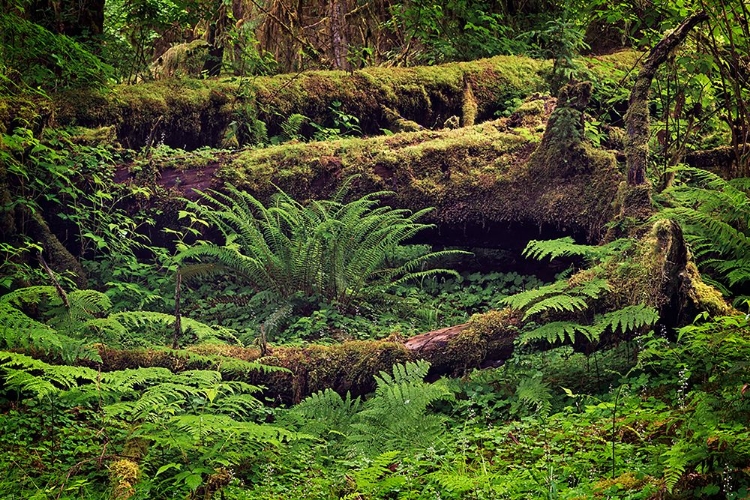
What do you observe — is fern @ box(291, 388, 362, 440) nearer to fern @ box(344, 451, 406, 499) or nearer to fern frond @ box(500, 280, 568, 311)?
fern @ box(344, 451, 406, 499)

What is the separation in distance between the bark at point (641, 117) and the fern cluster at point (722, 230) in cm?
39

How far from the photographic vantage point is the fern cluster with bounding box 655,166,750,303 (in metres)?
5.36

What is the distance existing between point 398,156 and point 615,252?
321 cm

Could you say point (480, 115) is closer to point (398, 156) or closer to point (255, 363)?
point (398, 156)

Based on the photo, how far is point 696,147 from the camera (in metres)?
8.20

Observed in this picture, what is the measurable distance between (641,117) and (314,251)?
332 cm

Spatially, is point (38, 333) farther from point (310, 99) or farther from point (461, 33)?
point (461, 33)

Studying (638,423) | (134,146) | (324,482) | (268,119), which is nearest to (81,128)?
(134,146)

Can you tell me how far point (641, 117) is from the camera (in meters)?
6.33

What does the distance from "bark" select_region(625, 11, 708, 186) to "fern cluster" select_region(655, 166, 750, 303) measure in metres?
0.39

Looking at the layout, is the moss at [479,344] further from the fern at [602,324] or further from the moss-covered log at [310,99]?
the moss-covered log at [310,99]

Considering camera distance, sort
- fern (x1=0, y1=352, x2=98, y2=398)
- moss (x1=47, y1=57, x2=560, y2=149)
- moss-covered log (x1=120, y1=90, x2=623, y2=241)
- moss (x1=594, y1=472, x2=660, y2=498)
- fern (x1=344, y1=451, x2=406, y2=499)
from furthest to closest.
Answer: moss (x1=47, y1=57, x2=560, y2=149) < moss-covered log (x1=120, y1=90, x2=623, y2=241) < fern (x1=0, y1=352, x2=98, y2=398) < fern (x1=344, y1=451, x2=406, y2=499) < moss (x1=594, y1=472, x2=660, y2=498)

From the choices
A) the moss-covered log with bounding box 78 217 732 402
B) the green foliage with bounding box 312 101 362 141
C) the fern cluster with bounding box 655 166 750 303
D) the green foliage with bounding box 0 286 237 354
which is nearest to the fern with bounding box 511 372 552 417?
the moss-covered log with bounding box 78 217 732 402

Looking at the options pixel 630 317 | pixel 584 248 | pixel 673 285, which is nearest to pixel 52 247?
pixel 584 248
